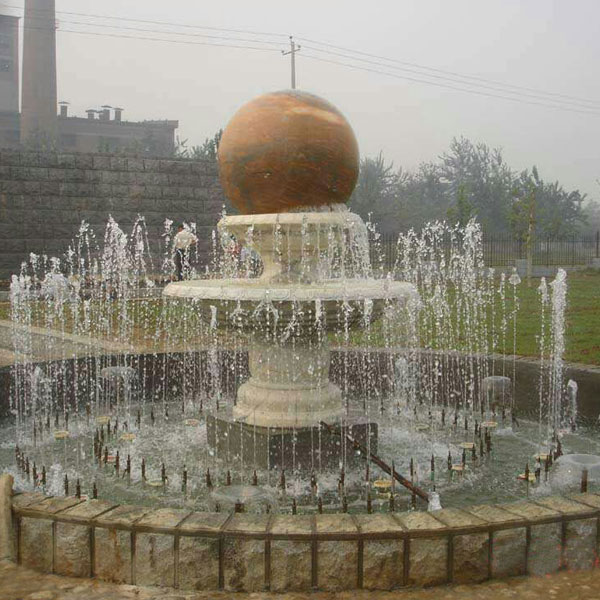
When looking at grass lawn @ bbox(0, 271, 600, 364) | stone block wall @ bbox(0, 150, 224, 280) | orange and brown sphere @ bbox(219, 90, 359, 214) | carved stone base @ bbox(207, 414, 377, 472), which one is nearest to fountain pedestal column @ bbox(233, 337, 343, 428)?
carved stone base @ bbox(207, 414, 377, 472)

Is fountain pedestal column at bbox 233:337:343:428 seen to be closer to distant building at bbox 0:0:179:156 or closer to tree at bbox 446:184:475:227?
tree at bbox 446:184:475:227

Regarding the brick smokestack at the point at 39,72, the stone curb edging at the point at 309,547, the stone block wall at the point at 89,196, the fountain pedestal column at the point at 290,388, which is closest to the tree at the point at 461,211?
the stone block wall at the point at 89,196

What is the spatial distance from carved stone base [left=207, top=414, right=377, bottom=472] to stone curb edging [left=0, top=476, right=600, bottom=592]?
2029mm

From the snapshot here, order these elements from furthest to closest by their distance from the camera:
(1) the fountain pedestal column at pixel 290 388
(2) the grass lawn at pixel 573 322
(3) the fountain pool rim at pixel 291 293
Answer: (2) the grass lawn at pixel 573 322, (1) the fountain pedestal column at pixel 290 388, (3) the fountain pool rim at pixel 291 293

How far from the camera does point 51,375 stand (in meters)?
8.08

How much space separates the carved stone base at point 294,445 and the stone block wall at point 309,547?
2.03 m

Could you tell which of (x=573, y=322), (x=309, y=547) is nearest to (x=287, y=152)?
(x=309, y=547)

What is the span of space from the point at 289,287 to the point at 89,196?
1871 cm

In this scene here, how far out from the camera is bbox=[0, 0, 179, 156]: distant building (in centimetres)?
5100

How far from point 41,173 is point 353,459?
751 inches

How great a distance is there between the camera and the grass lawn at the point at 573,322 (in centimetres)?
1052

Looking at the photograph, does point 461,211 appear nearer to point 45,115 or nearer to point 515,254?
point 515,254

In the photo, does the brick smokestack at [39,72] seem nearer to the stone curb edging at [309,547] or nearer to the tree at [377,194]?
the tree at [377,194]

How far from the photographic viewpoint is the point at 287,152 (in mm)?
5617
